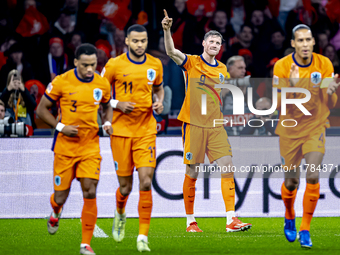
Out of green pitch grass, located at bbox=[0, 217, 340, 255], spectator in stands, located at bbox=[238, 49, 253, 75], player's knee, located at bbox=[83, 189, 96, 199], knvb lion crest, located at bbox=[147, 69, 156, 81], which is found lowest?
green pitch grass, located at bbox=[0, 217, 340, 255]

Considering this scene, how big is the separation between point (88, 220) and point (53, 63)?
538 cm

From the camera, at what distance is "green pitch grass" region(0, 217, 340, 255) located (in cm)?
561

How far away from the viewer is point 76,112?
225 inches

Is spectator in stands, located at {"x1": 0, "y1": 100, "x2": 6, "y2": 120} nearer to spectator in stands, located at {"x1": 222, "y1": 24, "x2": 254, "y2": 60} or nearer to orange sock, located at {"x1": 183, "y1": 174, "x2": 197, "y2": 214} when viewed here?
orange sock, located at {"x1": 183, "y1": 174, "x2": 197, "y2": 214}

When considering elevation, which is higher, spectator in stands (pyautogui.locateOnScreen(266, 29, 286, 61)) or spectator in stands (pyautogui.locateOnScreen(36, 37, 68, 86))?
spectator in stands (pyautogui.locateOnScreen(266, 29, 286, 61))

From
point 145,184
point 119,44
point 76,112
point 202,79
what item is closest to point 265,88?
point 202,79

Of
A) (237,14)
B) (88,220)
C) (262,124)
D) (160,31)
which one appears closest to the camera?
(88,220)

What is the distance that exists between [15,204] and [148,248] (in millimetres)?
3569

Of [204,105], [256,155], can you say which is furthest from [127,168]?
[256,155]

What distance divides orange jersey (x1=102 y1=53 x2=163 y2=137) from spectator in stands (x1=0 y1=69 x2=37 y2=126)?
3.18 meters

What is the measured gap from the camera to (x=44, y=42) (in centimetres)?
1067

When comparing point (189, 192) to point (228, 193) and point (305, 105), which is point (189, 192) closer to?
point (228, 193)

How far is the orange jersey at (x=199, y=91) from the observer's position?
710 centimetres

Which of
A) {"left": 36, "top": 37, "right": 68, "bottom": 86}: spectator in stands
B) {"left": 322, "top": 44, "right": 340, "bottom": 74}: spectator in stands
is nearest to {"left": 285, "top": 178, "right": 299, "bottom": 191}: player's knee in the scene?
{"left": 322, "top": 44, "right": 340, "bottom": 74}: spectator in stands
